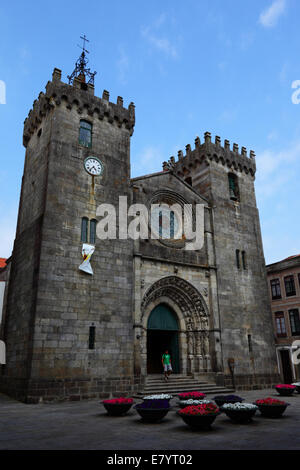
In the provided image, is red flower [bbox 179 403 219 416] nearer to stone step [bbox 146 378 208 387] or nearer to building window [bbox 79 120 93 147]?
stone step [bbox 146 378 208 387]

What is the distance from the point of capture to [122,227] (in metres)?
19.4

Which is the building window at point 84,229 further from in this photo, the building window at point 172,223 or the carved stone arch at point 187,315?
the building window at point 172,223

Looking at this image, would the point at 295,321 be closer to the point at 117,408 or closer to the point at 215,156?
the point at 215,156

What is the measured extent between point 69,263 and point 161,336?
30.2 ft

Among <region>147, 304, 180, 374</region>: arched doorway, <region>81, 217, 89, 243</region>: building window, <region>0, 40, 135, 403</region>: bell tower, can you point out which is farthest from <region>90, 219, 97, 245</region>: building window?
<region>147, 304, 180, 374</region>: arched doorway

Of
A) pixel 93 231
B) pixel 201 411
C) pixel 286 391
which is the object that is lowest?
pixel 286 391

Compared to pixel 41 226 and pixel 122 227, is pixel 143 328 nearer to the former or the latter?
pixel 122 227

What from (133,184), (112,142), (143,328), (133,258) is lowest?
(143,328)

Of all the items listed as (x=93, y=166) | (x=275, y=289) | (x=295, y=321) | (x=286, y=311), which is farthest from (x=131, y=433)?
(x=275, y=289)
